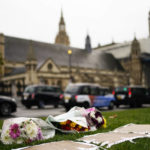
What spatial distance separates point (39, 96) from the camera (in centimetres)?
1877

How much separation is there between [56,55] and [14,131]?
49.7m

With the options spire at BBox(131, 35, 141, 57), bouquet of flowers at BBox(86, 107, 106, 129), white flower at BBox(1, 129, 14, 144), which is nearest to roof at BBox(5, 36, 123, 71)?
spire at BBox(131, 35, 141, 57)

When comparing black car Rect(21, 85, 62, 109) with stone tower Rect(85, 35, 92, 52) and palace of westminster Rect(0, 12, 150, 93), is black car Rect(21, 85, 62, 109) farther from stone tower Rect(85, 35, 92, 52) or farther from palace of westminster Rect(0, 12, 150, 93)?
stone tower Rect(85, 35, 92, 52)

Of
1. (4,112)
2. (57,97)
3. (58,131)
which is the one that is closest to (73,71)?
(57,97)

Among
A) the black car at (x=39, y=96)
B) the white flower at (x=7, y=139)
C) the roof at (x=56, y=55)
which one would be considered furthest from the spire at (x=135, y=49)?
the white flower at (x=7, y=139)

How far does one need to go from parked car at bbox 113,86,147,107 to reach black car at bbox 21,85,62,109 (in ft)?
16.7

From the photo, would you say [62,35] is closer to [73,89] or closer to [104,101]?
[104,101]

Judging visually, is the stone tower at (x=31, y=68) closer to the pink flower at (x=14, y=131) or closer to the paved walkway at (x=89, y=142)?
the pink flower at (x=14, y=131)

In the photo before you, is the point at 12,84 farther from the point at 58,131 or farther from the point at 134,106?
the point at 58,131

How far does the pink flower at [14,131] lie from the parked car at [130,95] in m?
14.8

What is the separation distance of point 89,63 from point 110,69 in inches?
268

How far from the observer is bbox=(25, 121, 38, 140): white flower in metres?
4.91

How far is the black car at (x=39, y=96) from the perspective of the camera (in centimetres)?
1862

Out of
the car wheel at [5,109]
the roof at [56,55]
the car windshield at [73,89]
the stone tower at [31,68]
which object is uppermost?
the roof at [56,55]
